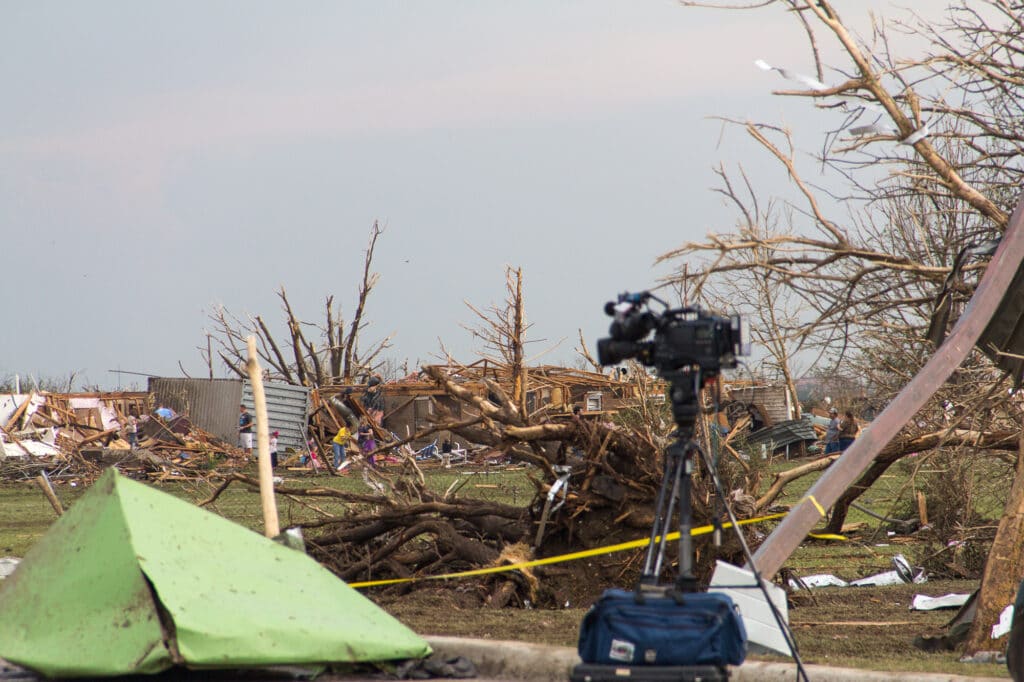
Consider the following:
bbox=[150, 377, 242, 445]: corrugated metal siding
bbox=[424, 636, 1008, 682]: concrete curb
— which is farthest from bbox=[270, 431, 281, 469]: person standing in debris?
bbox=[424, 636, 1008, 682]: concrete curb

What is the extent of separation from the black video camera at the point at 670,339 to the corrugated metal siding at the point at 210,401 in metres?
32.8

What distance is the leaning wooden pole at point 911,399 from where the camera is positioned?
271 inches

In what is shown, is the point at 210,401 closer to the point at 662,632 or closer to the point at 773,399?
the point at 773,399

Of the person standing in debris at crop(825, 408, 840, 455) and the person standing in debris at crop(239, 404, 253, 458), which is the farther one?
the person standing in debris at crop(239, 404, 253, 458)

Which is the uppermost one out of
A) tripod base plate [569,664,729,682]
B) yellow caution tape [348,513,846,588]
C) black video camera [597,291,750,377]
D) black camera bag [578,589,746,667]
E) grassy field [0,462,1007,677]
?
black video camera [597,291,750,377]

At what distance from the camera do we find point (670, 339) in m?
5.07

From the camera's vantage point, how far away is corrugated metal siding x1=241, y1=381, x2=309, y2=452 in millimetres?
31172

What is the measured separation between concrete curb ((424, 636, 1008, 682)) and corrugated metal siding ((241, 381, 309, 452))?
959 inches

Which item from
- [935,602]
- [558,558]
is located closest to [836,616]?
[935,602]

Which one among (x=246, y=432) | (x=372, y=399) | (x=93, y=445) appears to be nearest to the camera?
(x=372, y=399)

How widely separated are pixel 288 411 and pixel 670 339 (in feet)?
90.1

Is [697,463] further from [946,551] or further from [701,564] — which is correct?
[946,551]

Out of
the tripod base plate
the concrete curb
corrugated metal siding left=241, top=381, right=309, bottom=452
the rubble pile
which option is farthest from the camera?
corrugated metal siding left=241, top=381, right=309, bottom=452

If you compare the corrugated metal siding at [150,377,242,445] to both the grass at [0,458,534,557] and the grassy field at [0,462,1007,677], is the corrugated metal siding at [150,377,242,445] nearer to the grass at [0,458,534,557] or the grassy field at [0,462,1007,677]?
the grass at [0,458,534,557]
